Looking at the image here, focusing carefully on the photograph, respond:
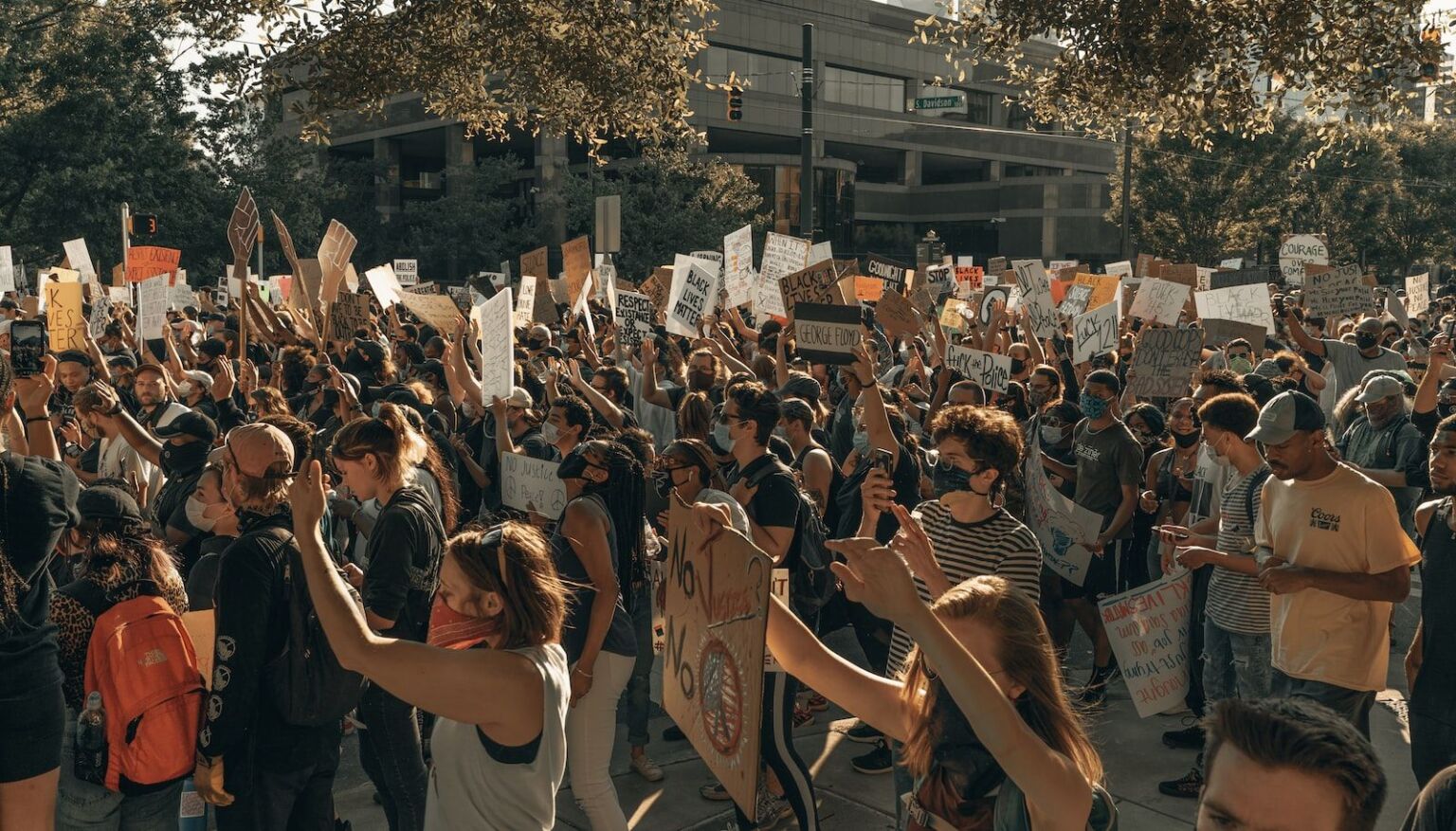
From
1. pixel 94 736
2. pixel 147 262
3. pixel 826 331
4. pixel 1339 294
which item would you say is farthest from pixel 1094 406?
pixel 147 262

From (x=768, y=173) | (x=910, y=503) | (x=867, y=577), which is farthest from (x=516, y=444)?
(x=768, y=173)

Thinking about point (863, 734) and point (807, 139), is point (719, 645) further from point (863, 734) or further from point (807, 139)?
point (807, 139)

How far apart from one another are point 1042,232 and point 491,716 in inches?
2979

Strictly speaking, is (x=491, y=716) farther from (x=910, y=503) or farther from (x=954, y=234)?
(x=954, y=234)

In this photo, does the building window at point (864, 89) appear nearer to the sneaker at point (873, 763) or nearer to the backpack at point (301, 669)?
the sneaker at point (873, 763)

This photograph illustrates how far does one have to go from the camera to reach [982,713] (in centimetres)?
249

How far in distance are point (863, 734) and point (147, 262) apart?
527 inches

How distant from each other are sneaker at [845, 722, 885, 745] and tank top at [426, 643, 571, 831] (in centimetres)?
327

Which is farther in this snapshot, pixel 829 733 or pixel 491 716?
pixel 829 733

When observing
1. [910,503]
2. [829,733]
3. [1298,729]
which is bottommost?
[829,733]

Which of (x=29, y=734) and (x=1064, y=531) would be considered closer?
(x=29, y=734)

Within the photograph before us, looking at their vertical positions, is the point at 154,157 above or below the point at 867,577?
above

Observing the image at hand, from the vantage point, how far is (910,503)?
22.1ft

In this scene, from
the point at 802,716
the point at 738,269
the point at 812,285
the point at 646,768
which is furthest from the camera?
the point at 738,269
